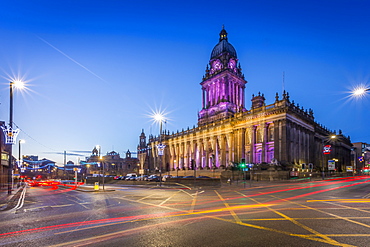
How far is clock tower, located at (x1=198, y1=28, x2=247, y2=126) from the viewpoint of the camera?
8138cm

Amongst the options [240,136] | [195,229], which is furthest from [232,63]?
[195,229]

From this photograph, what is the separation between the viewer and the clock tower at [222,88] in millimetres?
Result: 81375

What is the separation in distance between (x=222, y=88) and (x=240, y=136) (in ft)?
83.8

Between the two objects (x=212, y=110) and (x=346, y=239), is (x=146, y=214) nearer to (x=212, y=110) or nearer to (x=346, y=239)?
(x=346, y=239)

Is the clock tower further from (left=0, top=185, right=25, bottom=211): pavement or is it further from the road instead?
the road

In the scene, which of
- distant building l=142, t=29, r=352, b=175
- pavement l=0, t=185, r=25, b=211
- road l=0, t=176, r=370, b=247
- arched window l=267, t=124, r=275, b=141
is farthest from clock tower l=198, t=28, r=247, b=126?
road l=0, t=176, r=370, b=247

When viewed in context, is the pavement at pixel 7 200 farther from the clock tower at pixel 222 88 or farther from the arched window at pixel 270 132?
the clock tower at pixel 222 88

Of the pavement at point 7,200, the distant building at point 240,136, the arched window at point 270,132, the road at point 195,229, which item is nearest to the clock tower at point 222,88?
the distant building at point 240,136

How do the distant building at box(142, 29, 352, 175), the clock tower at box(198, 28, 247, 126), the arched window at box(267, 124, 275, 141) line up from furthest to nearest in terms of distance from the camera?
the clock tower at box(198, 28, 247, 126) → the arched window at box(267, 124, 275, 141) → the distant building at box(142, 29, 352, 175)

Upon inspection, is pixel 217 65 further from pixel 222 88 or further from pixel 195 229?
pixel 195 229

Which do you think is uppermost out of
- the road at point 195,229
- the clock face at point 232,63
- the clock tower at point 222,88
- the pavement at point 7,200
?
the clock face at point 232,63

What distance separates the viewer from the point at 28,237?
7.85m

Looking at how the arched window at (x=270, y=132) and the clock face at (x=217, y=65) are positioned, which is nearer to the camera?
the arched window at (x=270, y=132)

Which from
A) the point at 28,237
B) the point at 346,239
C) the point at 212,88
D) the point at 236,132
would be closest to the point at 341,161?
A: the point at 236,132
